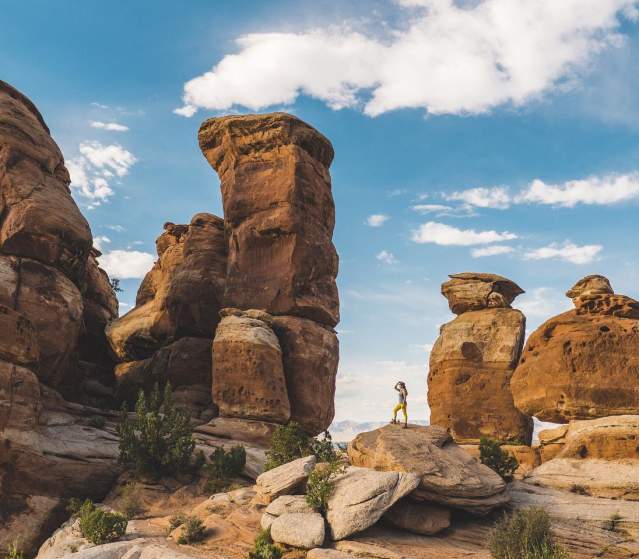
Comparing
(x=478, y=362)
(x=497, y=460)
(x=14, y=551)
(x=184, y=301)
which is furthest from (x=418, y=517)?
(x=184, y=301)

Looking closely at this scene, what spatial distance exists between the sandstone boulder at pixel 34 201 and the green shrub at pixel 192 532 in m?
19.3

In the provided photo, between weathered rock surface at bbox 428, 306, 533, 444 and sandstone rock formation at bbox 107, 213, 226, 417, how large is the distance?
15129 mm

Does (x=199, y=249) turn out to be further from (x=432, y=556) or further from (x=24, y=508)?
(x=432, y=556)

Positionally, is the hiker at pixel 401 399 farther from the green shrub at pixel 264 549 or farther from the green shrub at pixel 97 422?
the green shrub at pixel 97 422

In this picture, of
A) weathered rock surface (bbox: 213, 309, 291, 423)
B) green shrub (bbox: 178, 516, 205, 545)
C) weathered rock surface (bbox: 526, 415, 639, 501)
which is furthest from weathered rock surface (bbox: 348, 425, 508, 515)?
weathered rock surface (bbox: 213, 309, 291, 423)

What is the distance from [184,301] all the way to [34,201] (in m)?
11.9

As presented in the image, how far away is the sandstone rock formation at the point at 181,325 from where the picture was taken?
1544 inches

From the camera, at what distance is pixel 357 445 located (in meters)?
22.2

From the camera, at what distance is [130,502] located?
2447cm

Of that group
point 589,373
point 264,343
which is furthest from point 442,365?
point 589,373

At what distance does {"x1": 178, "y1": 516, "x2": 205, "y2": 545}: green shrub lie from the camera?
19734 mm

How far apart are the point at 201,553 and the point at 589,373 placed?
1716cm

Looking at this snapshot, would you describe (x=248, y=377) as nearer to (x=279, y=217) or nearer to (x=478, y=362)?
(x=279, y=217)

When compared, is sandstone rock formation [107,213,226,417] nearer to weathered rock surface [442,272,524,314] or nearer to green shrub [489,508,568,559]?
weathered rock surface [442,272,524,314]
